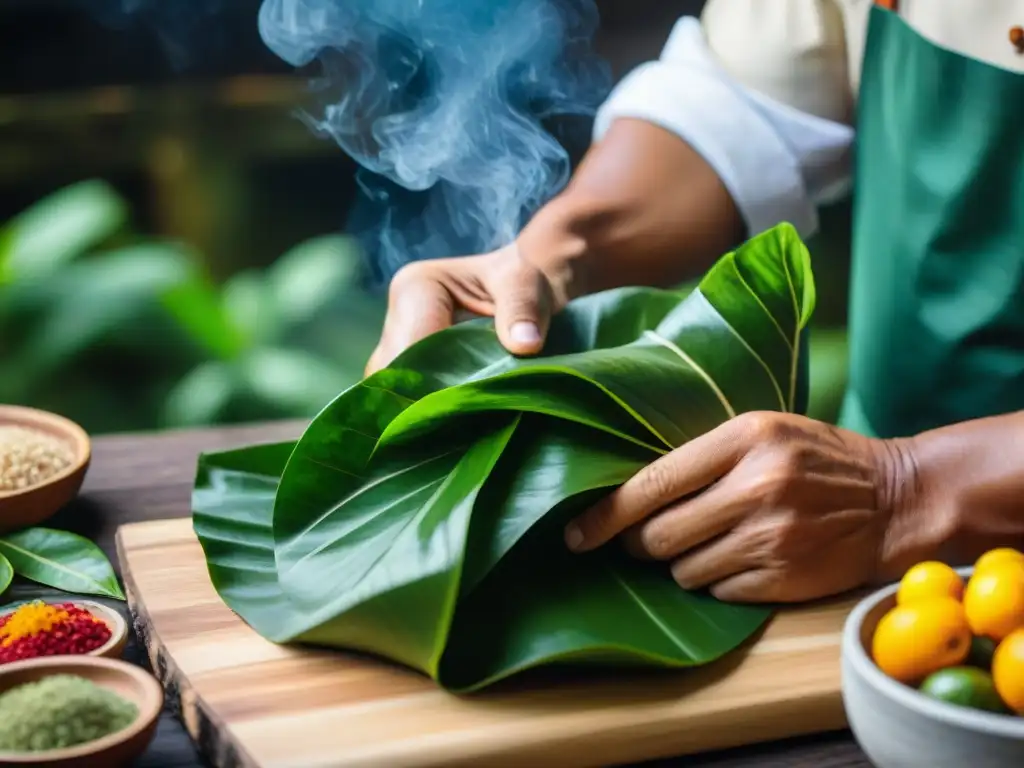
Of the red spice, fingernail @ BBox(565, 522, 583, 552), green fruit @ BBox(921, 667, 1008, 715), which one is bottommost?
the red spice

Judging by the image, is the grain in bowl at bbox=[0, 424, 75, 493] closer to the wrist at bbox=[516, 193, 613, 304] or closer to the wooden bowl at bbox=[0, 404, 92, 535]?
the wooden bowl at bbox=[0, 404, 92, 535]

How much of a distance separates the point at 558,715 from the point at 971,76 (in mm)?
729

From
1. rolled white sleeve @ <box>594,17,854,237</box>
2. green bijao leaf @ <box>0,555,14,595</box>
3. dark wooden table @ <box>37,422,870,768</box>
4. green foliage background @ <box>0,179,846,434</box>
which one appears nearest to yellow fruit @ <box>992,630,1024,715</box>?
dark wooden table @ <box>37,422,870,768</box>

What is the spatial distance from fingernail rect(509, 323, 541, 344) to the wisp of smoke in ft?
0.88

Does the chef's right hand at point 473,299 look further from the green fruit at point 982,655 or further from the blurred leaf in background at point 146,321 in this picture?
the blurred leaf in background at point 146,321

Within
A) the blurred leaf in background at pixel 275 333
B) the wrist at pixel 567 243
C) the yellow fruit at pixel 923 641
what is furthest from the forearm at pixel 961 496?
the blurred leaf in background at pixel 275 333

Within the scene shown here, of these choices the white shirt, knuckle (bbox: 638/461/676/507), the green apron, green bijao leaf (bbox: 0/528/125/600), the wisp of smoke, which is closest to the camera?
knuckle (bbox: 638/461/676/507)

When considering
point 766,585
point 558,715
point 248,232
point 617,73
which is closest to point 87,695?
point 558,715

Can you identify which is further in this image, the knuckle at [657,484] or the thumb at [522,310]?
the thumb at [522,310]

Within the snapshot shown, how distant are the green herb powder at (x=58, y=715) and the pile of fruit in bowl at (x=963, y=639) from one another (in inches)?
16.1

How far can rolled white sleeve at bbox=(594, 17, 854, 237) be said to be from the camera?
132 cm

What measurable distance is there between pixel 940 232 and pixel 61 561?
822mm

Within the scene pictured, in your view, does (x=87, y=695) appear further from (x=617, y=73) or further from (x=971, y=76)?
(x=617, y=73)

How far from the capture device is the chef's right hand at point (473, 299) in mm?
973
